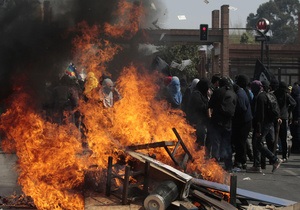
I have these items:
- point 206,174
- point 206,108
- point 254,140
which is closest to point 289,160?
point 254,140

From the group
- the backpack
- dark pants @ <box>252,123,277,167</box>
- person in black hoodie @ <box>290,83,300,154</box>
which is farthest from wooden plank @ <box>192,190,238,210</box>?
→ person in black hoodie @ <box>290,83,300,154</box>

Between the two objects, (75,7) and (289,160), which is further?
(289,160)

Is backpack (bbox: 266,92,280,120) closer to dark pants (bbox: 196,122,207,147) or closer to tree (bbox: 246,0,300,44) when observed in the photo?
dark pants (bbox: 196,122,207,147)

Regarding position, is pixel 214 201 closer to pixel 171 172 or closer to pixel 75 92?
pixel 171 172

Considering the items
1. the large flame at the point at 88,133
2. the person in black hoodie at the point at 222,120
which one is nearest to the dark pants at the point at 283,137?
the person in black hoodie at the point at 222,120

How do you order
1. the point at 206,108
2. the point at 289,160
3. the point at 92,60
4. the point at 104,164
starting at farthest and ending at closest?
1. the point at 289,160
2. the point at 206,108
3. the point at 92,60
4. the point at 104,164

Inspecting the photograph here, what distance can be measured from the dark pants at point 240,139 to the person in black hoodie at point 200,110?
2.16 ft

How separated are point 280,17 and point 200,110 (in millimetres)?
91703

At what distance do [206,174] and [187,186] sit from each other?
125cm

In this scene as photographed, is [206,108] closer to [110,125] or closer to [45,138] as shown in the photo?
[110,125]

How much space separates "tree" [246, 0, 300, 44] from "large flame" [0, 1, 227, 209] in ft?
268

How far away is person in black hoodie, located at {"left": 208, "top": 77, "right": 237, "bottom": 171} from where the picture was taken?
32.3ft

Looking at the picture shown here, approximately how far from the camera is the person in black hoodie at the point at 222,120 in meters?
9.86

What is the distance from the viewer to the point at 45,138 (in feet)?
22.4
